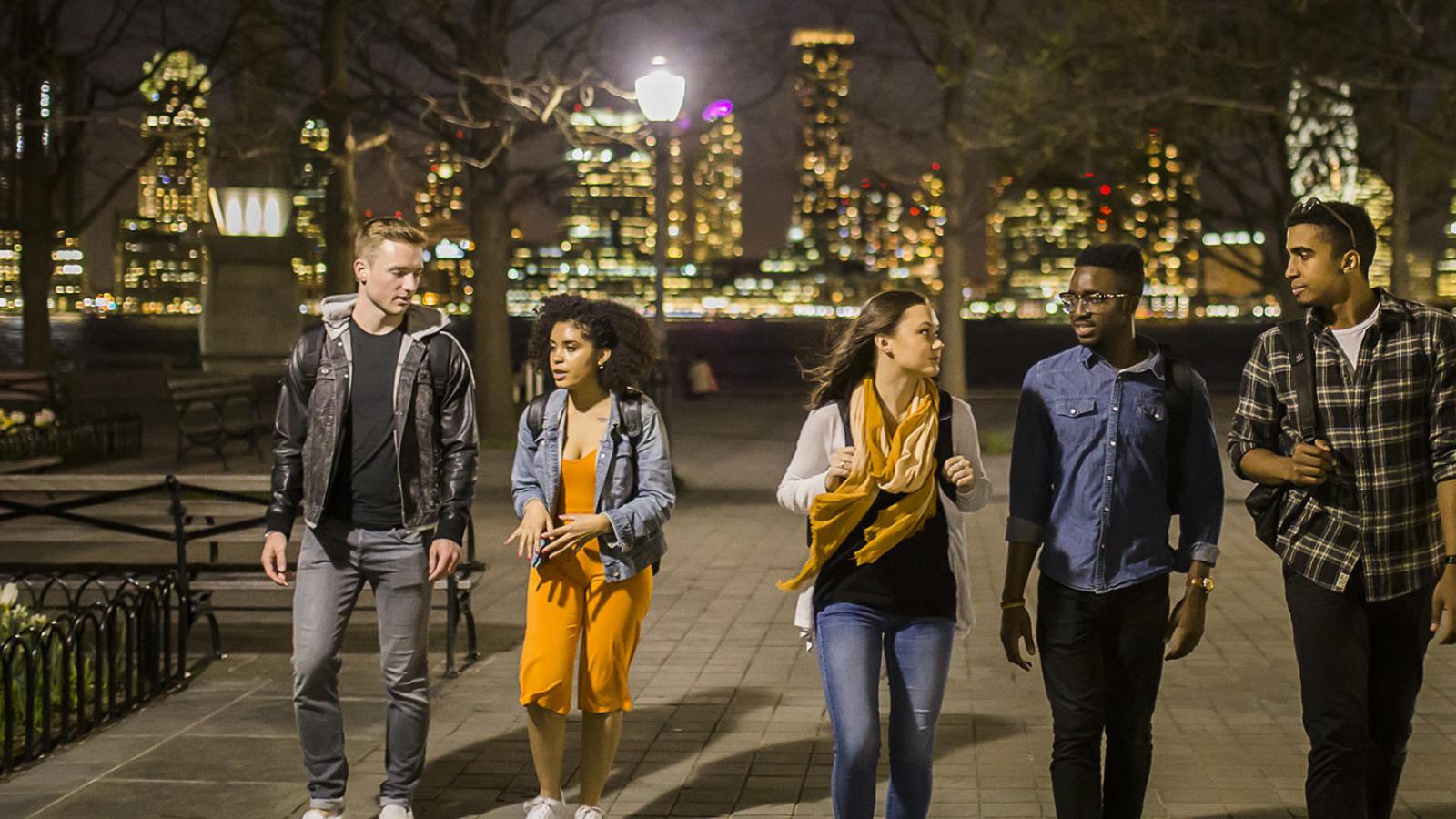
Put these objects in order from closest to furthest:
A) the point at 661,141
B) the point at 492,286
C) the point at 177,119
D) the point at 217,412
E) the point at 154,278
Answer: the point at 661,141, the point at 217,412, the point at 492,286, the point at 177,119, the point at 154,278

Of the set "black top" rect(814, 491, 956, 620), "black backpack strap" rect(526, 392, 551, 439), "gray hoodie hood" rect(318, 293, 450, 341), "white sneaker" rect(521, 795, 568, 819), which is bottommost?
"white sneaker" rect(521, 795, 568, 819)

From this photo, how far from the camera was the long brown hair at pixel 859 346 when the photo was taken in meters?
4.71

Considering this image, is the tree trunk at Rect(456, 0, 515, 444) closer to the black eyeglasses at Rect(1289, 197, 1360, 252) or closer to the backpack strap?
the backpack strap

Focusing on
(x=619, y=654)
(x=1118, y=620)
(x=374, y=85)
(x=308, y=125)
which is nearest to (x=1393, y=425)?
(x=1118, y=620)

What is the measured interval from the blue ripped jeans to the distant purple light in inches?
600

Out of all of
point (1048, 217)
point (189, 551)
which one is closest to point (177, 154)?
point (189, 551)

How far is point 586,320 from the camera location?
5539 mm

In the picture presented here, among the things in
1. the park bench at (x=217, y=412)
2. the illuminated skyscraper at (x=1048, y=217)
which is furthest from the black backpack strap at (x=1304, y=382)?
the illuminated skyscraper at (x=1048, y=217)

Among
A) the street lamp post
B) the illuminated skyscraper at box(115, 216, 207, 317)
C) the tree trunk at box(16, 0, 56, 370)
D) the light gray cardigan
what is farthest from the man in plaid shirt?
the illuminated skyscraper at box(115, 216, 207, 317)

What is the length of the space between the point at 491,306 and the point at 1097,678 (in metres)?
17.7

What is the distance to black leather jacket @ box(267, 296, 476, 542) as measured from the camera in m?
5.43

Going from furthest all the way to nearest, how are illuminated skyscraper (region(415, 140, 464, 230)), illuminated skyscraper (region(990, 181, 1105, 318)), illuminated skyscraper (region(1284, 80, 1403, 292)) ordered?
illuminated skyscraper (region(990, 181, 1105, 318)) → illuminated skyscraper (region(1284, 80, 1403, 292)) → illuminated skyscraper (region(415, 140, 464, 230))

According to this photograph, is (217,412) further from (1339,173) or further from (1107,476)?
(1339,173)

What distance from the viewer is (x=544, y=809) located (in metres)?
5.47
